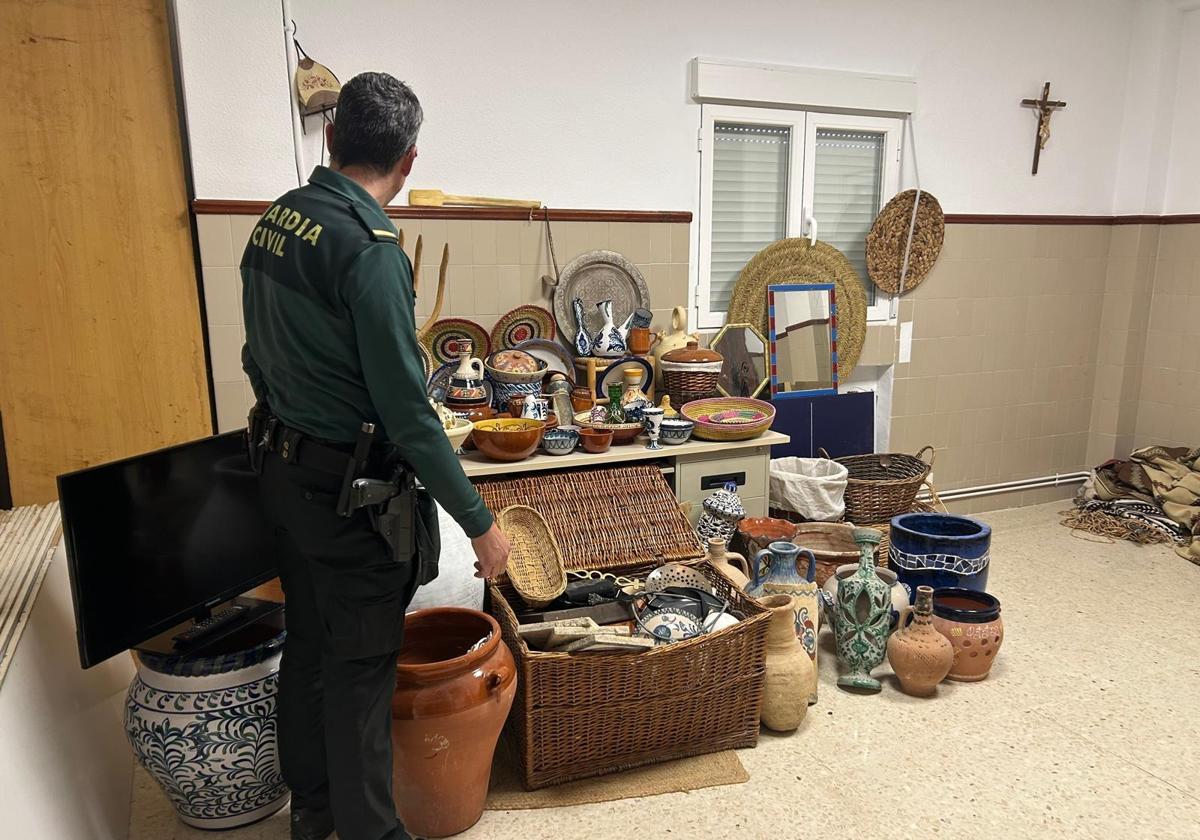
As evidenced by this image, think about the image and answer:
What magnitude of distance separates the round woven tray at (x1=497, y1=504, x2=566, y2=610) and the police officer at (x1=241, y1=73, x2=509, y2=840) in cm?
80

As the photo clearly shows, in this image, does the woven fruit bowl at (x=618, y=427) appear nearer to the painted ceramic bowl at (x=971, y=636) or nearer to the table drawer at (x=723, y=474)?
the table drawer at (x=723, y=474)

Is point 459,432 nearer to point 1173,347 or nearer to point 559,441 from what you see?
point 559,441

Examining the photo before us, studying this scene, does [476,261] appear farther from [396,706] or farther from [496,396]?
[396,706]

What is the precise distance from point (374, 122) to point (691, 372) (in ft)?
6.81

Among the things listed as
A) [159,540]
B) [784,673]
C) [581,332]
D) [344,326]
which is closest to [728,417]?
[581,332]

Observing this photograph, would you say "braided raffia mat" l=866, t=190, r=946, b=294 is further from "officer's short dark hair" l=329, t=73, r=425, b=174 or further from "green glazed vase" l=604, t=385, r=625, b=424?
"officer's short dark hair" l=329, t=73, r=425, b=174

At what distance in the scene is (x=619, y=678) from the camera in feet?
7.37

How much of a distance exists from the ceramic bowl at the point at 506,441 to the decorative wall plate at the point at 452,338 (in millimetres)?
504

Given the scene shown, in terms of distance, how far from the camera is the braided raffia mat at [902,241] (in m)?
4.24

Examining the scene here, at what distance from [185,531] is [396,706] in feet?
Answer: 2.35

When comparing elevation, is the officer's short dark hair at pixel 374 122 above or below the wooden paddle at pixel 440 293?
above

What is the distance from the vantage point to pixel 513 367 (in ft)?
10.8

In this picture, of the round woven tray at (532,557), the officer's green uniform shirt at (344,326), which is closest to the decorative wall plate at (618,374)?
the round woven tray at (532,557)

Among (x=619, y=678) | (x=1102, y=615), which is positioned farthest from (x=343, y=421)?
(x=1102, y=615)
